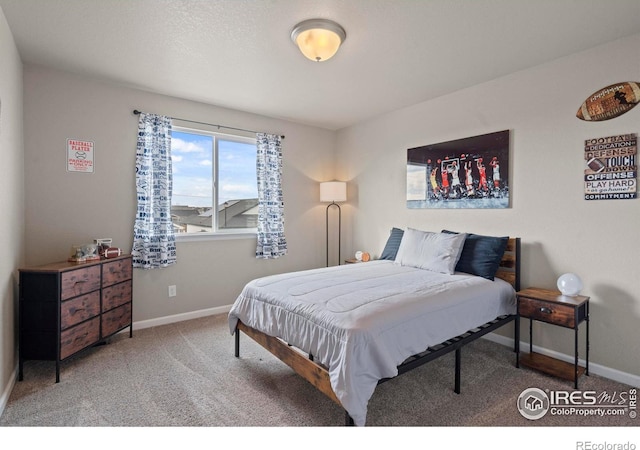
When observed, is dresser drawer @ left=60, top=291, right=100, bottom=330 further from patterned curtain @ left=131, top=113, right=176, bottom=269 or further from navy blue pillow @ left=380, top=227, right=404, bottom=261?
navy blue pillow @ left=380, top=227, right=404, bottom=261

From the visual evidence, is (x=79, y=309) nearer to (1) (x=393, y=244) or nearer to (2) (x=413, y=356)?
(2) (x=413, y=356)

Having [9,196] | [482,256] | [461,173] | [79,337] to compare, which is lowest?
[79,337]

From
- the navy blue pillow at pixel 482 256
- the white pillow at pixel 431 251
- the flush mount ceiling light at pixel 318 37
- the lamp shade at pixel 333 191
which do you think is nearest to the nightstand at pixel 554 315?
the navy blue pillow at pixel 482 256

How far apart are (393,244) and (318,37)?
7.62 ft

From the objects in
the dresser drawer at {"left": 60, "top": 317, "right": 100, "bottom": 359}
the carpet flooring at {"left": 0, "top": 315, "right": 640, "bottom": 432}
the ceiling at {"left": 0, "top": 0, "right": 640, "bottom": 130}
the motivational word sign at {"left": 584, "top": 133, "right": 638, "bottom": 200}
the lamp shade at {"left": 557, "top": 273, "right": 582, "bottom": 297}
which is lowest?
the carpet flooring at {"left": 0, "top": 315, "right": 640, "bottom": 432}

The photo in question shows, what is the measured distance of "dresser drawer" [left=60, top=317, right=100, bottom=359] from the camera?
2418mm

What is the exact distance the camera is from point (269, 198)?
4.25 meters

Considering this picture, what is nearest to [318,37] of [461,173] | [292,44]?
[292,44]

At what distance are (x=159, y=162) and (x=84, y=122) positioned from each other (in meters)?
0.72

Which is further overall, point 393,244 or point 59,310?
point 393,244

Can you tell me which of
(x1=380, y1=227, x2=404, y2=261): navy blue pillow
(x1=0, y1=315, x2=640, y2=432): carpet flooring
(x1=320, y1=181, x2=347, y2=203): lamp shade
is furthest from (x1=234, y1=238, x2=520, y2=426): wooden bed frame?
(x1=320, y1=181, x2=347, y2=203): lamp shade

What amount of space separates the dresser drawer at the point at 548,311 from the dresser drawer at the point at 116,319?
3.50m

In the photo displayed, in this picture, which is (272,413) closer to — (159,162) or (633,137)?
(159,162)

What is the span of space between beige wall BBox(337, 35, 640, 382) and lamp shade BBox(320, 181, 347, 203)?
125cm
